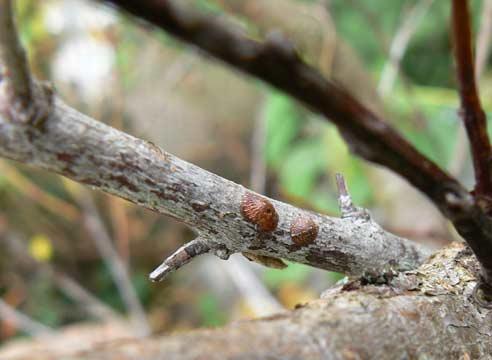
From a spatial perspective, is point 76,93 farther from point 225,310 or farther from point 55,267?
point 225,310

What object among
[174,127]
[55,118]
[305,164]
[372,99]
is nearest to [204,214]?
[55,118]

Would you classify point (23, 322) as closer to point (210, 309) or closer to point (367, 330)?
point (210, 309)

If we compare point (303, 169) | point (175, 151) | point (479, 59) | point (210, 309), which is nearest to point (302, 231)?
point (479, 59)

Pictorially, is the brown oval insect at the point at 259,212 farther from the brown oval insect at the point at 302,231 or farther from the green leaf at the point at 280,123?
the green leaf at the point at 280,123

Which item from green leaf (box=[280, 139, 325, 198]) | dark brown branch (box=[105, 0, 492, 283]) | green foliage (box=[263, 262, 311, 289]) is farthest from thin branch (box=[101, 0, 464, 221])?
green leaf (box=[280, 139, 325, 198])

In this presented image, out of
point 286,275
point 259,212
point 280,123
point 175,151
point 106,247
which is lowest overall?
point 259,212

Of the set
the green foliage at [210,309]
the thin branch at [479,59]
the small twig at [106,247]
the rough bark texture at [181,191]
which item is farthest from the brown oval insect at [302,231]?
the green foliage at [210,309]

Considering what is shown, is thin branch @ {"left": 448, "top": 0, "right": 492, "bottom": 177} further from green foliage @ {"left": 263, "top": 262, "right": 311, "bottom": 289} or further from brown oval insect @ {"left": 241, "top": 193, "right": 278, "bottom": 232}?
brown oval insect @ {"left": 241, "top": 193, "right": 278, "bottom": 232}
